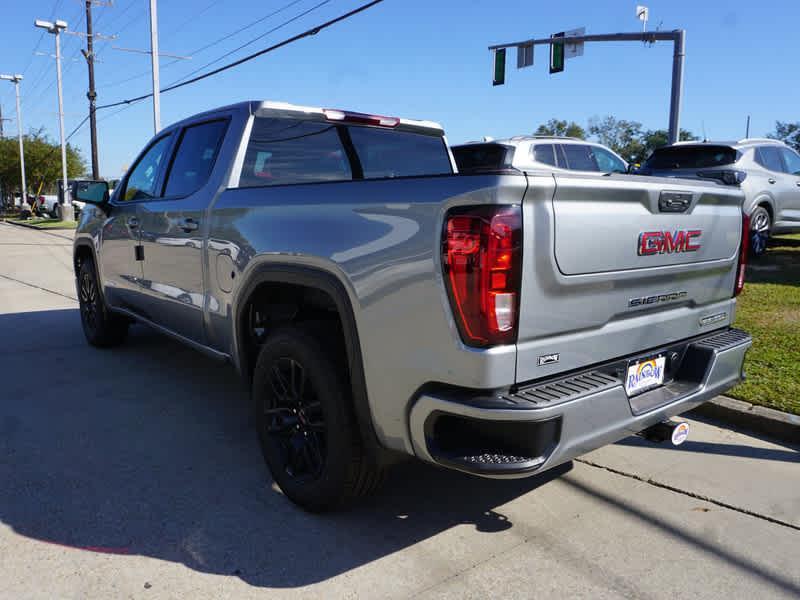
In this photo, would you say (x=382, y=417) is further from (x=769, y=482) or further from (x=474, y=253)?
(x=769, y=482)

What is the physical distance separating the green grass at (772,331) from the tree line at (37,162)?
58.5 metres

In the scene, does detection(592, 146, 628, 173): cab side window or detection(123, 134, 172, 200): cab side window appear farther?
detection(592, 146, 628, 173): cab side window

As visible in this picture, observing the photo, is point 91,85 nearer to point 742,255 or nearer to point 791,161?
point 791,161

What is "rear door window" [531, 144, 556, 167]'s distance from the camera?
10320 millimetres

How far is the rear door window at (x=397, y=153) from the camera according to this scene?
4348 millimetres

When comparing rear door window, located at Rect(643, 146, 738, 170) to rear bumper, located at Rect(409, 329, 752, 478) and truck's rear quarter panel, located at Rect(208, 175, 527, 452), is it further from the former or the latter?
truck's rear quarter panel, located at Rect(208, 175, 527, 452)

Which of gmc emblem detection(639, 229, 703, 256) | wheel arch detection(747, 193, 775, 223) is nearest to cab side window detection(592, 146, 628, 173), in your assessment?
wheel arch detection(747, 193, 775, 223)

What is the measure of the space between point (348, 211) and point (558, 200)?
865 mm

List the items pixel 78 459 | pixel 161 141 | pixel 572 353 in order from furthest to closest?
pixel 161 141
pixel 78 459
pixel 572 353

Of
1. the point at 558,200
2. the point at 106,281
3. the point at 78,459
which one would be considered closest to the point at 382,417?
the point at 558,200

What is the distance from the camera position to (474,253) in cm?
229

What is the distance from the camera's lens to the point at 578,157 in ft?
35.9

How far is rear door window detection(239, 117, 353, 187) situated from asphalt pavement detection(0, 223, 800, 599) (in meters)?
1.60

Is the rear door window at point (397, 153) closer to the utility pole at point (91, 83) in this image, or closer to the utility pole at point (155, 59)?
the utility pole at point (155, 59)
